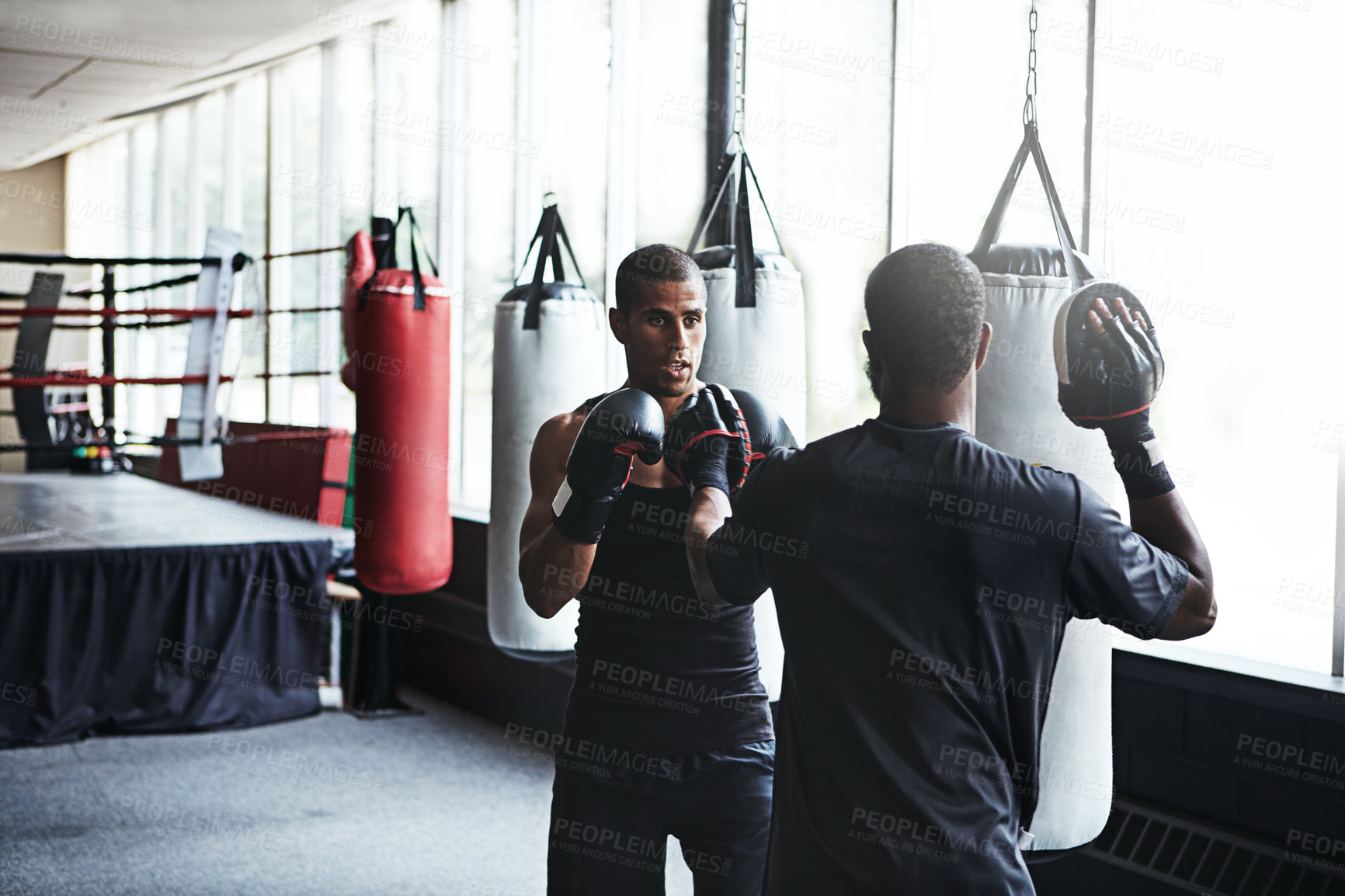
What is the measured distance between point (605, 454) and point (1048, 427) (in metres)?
0.71

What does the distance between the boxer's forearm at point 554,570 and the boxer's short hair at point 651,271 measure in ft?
1.45

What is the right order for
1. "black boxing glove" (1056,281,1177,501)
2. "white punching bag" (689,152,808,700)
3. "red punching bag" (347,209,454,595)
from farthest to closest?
"red punching bag" (347,209,454,595)
"white punching bag" (689,152,808,700)
"black boxing glove" (1056,281,1177,501)

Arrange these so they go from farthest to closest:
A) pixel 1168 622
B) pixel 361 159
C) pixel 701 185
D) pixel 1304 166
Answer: pixel 361 159 → pixel 701 185 → pixel 1304 166 → pixel 1168 622

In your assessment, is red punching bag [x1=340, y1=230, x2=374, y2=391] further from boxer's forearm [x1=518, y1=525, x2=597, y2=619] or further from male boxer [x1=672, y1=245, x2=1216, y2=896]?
male boxer [x1=672, y1=245, x2=1216, y2=896]

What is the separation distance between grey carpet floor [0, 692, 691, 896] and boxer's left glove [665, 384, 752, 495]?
1.98 meters

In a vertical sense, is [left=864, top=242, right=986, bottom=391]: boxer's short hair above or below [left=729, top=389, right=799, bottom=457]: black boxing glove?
above

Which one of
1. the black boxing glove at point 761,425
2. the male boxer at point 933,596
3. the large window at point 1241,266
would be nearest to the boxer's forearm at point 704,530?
the male boxer at point 933,596

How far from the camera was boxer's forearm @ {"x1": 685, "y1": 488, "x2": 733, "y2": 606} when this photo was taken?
143cm

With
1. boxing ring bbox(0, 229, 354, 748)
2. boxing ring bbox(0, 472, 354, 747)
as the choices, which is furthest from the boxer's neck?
boxing ring bbox(0, 472, 354, 747)

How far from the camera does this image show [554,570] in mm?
1786

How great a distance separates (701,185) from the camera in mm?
4098

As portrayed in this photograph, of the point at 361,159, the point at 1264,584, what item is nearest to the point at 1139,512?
the point at 1264,584

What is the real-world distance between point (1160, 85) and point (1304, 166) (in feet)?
1.33

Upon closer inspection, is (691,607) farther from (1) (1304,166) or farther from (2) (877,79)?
(2) (877,79)
